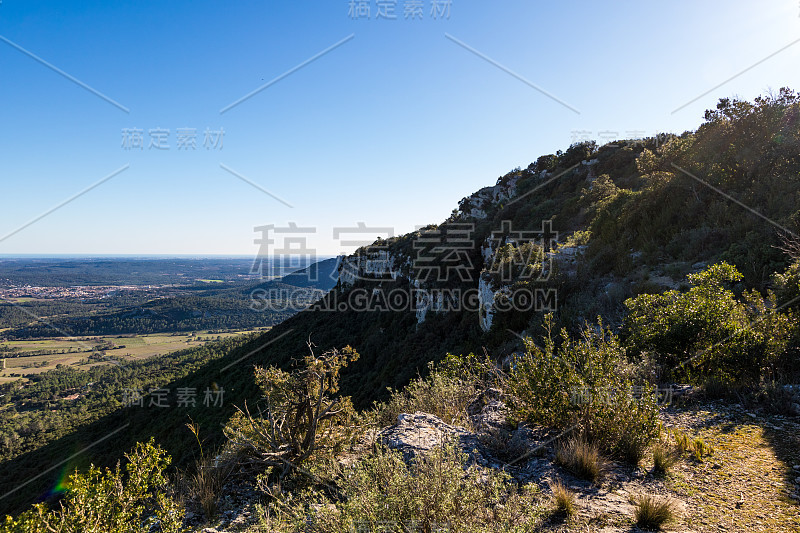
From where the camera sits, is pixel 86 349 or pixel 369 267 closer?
pixel 369 267

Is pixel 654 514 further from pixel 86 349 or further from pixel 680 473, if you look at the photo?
pixel 86 349

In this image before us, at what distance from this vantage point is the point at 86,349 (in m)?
108

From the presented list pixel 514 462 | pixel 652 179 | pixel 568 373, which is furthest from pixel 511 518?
pixel 652 179

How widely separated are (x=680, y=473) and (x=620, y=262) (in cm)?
780

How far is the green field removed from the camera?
9262cm

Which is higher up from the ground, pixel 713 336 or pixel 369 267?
pixel 369 267

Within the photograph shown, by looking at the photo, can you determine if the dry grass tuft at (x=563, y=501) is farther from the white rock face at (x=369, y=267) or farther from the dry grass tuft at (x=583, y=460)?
A: the white rock face at (x=369, y=267)

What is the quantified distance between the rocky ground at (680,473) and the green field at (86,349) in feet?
374

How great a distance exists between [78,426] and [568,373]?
219 ft

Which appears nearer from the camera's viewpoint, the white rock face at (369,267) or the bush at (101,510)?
the bush at (101,510)

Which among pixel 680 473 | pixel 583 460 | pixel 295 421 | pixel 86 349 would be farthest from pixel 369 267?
pixel 86 349

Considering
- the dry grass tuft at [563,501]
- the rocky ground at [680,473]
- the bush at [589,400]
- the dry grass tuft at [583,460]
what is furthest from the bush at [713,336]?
the dry grass tuft at [563,501]

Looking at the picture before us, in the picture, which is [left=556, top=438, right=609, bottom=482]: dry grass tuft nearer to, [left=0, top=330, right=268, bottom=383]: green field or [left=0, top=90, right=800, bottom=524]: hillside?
[left=0, top=90, right=800, bottom=524]: hillside

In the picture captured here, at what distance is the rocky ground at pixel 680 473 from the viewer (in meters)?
2.24
